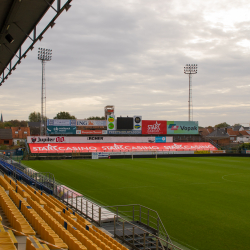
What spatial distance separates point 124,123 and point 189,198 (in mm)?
37956

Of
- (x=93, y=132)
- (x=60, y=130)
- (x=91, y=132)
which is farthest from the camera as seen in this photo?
(x=93, y=132)

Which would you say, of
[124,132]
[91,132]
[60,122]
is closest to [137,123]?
[124,132]

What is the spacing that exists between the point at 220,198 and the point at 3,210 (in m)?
13.3

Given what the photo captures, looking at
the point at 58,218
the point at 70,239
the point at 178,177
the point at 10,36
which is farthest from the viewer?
the point at 178,177

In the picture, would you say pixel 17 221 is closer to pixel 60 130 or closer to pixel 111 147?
pixel 111 147

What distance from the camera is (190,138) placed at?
5991cm

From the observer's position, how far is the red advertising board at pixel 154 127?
186ft

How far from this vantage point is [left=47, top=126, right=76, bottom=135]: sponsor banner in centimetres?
5169

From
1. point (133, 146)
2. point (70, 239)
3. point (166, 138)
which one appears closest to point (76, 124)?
point (133, 146)

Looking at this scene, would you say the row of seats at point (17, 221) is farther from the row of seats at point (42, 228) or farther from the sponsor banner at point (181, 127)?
the sponsor banner at point (181, 127)

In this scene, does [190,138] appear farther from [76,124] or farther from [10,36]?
[10,36]

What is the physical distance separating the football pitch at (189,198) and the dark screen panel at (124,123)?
26753 millimetres

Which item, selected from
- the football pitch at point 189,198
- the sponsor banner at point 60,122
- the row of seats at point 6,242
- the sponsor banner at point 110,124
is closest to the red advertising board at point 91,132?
the sponsor banner at point 110,124

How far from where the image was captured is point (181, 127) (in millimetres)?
59156
